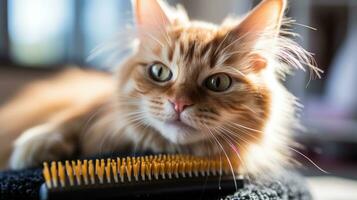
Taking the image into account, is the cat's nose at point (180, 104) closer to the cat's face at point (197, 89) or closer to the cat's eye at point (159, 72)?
the cat's face at point (197, 89)

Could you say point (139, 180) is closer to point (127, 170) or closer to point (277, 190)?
point (127, 170)

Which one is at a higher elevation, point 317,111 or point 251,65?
point 251,65

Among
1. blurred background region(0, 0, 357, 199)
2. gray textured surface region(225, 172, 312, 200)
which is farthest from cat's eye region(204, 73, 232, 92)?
blurred background region(0, 0, 357, 199)

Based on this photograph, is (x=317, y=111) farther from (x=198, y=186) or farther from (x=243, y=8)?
(x=198, y=186)

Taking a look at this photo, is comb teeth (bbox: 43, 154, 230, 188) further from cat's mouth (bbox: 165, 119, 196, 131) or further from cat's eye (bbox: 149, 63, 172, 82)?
cat's eye (bbox: 149, 63, 172, 82)

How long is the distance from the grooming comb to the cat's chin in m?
0.07

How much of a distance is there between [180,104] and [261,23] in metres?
0.29

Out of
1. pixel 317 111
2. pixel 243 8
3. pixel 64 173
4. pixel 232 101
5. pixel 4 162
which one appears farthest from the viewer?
pixel 317 111

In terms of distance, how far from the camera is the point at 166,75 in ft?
3.46

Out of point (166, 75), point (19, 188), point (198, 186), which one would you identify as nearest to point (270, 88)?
point (166, 75)

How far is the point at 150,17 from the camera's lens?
115 cm

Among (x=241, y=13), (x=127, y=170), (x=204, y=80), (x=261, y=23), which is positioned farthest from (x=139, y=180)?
(x=241, y=13)

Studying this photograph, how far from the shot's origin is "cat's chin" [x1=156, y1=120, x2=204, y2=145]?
0.97m

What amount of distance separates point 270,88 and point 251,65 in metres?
0.07
